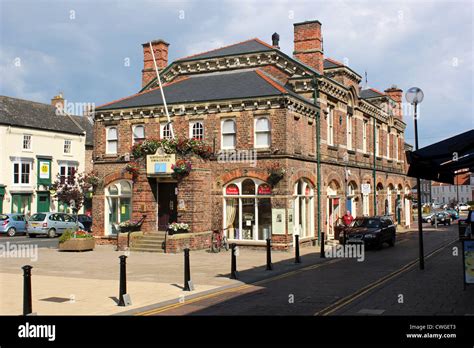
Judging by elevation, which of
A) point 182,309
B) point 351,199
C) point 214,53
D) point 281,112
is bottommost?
point 182,309

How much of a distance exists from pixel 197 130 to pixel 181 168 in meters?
3.17

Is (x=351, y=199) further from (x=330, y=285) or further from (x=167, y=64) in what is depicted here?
(x=330, y=285)

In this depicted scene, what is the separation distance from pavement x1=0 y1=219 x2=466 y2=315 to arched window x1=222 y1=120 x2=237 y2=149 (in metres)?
5.79

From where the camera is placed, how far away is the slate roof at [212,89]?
25188 mm

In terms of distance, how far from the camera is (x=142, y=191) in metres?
25.3

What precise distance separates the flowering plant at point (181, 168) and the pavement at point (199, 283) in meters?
3.89

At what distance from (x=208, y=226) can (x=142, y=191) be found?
3.71 m

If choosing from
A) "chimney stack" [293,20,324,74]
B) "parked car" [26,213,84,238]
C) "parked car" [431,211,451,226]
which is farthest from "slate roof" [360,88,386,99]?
"parked car" [26,213,84,238]

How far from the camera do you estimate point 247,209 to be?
25.0 meters

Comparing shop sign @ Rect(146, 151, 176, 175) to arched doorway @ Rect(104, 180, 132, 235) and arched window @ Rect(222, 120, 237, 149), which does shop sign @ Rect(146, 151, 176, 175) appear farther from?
arched window @ Rect(222, 120, 237, 149)

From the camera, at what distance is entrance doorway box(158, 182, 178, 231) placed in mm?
25438

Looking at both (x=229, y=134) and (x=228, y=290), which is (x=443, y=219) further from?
(x=228, y=290)

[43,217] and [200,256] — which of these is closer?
[200,256]
